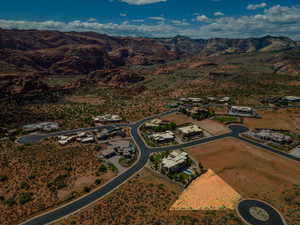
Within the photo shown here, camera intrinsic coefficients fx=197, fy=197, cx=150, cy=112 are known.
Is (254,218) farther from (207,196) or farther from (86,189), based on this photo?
(86,189)

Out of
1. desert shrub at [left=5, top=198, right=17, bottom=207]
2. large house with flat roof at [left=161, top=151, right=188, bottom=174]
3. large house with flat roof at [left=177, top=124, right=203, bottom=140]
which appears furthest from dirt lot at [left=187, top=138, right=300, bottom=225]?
desert shrub at [left=5, top=198, right=17, bottom=207]

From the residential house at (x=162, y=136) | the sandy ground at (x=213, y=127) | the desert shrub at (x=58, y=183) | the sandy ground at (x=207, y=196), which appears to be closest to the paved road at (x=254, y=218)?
the sandy ground at (x=207, y=196)

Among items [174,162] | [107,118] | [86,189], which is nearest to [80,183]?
[86,189]

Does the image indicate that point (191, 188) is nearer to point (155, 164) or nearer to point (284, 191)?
point (155, 164)

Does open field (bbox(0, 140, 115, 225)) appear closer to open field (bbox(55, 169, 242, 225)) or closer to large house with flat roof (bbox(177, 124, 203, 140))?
open field (bbox(55, 169, 242, 225))

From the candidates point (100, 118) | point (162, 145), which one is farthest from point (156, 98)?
point (162, 145)

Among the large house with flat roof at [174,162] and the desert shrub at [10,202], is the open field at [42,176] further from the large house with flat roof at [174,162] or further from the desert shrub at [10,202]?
the large house with flat roof at [174,162]

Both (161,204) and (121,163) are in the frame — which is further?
(121,163)
